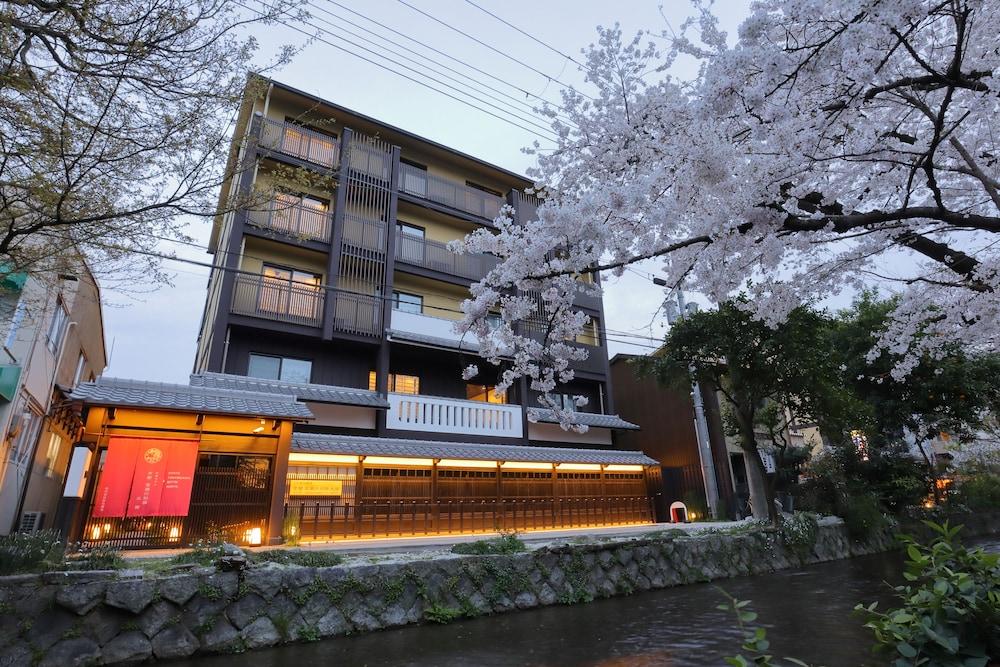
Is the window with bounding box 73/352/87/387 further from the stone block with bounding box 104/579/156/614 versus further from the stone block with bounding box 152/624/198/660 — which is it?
the stone block with bounding box 152/624/198/660

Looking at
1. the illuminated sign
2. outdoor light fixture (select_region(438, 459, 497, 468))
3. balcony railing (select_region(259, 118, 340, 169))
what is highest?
balcony railing (select_region(259, 118, 340, 169))

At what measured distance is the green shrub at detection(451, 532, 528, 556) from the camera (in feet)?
28.2

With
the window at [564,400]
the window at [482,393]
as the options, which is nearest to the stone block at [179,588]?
the window at [482,393]

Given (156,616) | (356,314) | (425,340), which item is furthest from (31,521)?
(425,340)

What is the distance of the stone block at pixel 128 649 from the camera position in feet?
18.4

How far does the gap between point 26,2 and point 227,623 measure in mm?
6807

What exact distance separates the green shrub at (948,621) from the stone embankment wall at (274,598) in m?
6.07

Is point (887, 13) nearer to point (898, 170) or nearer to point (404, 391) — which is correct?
point (898, 170)

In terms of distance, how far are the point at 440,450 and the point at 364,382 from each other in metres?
3.27

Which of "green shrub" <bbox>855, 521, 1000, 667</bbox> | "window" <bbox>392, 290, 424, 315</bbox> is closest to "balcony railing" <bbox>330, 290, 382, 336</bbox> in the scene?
"window" <bbox>392, 290, 424, 315</bbox>

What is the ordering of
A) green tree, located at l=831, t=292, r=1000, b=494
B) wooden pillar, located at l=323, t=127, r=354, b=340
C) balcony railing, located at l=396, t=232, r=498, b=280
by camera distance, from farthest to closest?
1. balcony railing, located at l=396, t=232, r=498, b=280
2. green tree, located at l=831, t=292, r=1000, b=494
3. wooden pillar, located at l=323, t=127, r=354, b=340

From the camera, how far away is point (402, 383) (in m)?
15.0

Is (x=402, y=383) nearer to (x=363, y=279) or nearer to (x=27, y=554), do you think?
(x=363, y=279)

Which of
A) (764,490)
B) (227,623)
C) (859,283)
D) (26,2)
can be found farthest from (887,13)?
(764,490)
